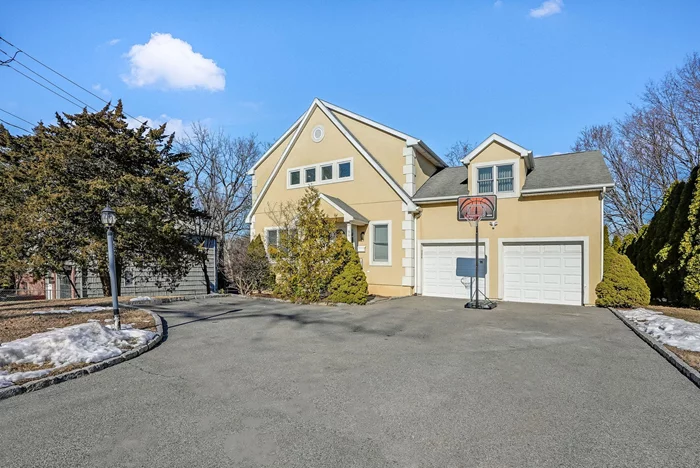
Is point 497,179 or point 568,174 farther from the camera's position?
point 497,179

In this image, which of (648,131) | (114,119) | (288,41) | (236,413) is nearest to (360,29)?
(288,41)

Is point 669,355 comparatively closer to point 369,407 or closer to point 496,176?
point 369,407

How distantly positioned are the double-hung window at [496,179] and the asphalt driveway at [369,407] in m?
7.04

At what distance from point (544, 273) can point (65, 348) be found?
1316 cm

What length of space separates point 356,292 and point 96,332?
7344 millimetres

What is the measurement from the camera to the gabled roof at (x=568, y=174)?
1207 centimetres

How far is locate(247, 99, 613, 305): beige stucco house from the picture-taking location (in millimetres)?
12453

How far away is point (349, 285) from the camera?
12.4m

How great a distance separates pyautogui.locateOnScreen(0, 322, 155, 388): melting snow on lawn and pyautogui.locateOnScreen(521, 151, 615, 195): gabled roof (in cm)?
1237

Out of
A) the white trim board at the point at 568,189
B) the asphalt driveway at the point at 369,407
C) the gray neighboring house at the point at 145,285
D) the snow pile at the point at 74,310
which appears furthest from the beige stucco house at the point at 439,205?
the snow pile at the point at 74,310

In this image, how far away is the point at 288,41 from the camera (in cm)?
1330

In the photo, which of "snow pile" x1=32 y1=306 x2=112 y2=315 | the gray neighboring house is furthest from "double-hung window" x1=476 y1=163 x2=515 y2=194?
the gray neighboring house

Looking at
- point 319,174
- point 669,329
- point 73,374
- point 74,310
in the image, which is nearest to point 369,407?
point 73,374

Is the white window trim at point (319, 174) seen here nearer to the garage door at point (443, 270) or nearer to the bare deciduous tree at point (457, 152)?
the garage door at point (443, 270)
